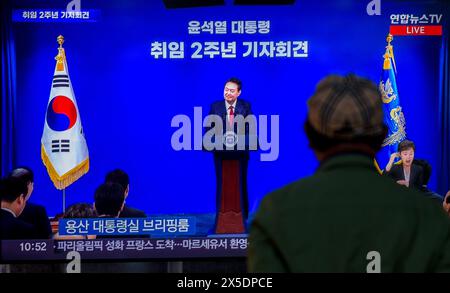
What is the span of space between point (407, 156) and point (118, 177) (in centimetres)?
137

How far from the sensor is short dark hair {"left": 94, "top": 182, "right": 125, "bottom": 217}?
3.24 meters

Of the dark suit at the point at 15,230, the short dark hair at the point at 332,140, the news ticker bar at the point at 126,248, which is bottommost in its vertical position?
the news ticker bar at the point at 126,248

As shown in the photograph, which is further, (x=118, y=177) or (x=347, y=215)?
(x=118, y=177)

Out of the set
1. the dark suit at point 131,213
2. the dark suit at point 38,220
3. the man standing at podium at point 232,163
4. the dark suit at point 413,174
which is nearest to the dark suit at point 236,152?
the man standing at podium at point 232,163

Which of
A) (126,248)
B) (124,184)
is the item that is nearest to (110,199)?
(124,184)

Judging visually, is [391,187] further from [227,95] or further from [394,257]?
[227,95]

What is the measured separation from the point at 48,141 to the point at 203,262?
3.07 ft

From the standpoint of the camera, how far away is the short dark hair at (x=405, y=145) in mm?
3266

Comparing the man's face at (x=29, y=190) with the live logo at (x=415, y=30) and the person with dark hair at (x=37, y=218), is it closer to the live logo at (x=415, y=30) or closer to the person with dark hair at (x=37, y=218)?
the person with dark hair at (x=37, y=218)

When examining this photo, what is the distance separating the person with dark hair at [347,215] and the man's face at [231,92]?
1776mm

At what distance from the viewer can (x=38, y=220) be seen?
128 inches

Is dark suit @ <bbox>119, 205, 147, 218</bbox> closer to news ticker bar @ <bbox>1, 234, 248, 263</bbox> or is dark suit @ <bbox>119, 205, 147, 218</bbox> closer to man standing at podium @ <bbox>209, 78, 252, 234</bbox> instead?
news ticker bar @ <bbox>1, 234, 248, 263</bbox>

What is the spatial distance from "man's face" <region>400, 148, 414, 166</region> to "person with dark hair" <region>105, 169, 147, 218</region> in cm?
125

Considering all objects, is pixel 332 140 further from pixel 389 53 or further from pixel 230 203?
pixel 389 53
